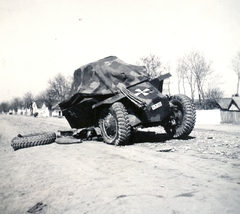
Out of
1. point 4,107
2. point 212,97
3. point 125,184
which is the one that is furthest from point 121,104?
point 4,107

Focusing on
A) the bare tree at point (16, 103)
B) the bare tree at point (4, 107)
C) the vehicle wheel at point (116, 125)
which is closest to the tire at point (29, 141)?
the vehicle wheel at point (116, 125)

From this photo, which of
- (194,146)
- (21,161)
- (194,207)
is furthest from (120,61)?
A: (194,207)

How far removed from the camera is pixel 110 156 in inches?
210

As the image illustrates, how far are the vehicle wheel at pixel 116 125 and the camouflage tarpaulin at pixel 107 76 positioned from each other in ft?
2.52

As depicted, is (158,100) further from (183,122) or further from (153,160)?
(153,160)

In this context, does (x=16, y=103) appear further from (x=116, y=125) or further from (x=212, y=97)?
(x=116, y=125)

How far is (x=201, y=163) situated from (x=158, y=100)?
2715mm

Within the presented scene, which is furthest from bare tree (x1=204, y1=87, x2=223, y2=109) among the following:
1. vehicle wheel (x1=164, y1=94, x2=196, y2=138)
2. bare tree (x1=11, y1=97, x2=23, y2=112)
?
bare tree (x1=11, y1=97, x2=23, y2=112)

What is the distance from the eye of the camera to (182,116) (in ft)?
24.9

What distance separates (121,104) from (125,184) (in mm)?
3861

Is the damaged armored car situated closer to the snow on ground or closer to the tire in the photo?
the tire

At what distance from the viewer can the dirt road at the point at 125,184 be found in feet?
8.47

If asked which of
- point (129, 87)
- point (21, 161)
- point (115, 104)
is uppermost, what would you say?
point (129, 87)

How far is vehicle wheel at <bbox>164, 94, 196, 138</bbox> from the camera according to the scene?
7307 mm
